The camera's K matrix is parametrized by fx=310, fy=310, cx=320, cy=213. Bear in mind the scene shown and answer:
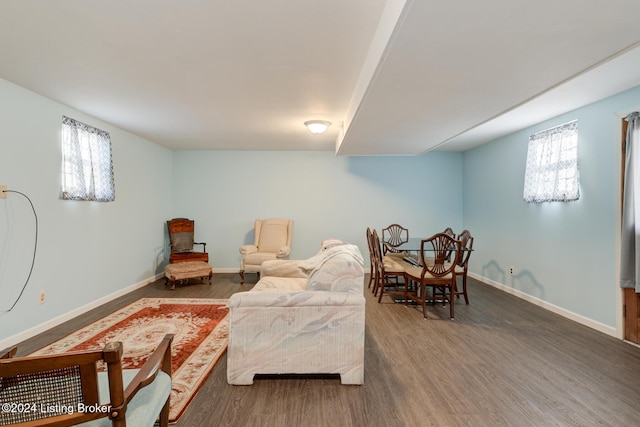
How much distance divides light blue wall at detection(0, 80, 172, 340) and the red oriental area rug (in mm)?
548

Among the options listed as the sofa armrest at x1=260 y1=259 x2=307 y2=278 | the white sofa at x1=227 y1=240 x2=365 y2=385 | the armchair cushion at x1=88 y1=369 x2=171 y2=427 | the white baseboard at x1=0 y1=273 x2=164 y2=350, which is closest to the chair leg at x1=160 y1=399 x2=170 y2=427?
the armchair cushion at x1=88 y1=369 x2=171 y2=427

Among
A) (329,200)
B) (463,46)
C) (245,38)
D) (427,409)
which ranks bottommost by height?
(427,409)

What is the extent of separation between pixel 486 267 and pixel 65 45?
614cm

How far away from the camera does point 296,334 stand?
220 centimetres

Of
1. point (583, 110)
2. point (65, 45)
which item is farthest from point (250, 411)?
point (583, 110)

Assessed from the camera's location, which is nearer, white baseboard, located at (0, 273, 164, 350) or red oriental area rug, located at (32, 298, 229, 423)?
red oriental area rug, located at (32, 298, 229, 423)

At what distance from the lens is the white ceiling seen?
1.68m

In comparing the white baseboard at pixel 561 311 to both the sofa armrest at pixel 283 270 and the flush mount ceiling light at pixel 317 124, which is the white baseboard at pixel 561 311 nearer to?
the sofa armrest at pixel 283 270

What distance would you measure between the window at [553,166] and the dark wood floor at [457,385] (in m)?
1.57

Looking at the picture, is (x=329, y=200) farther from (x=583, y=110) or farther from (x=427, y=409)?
(x=427, y=409)

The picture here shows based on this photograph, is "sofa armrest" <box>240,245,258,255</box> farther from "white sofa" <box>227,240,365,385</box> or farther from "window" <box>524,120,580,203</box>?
"window" <box>524,120,580,203</box>

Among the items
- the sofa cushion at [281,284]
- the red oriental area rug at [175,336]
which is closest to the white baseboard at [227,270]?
the red oriental area rug at [175,336]

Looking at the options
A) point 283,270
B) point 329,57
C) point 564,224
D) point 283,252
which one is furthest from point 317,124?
point 564,224

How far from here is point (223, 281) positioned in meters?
5.41
